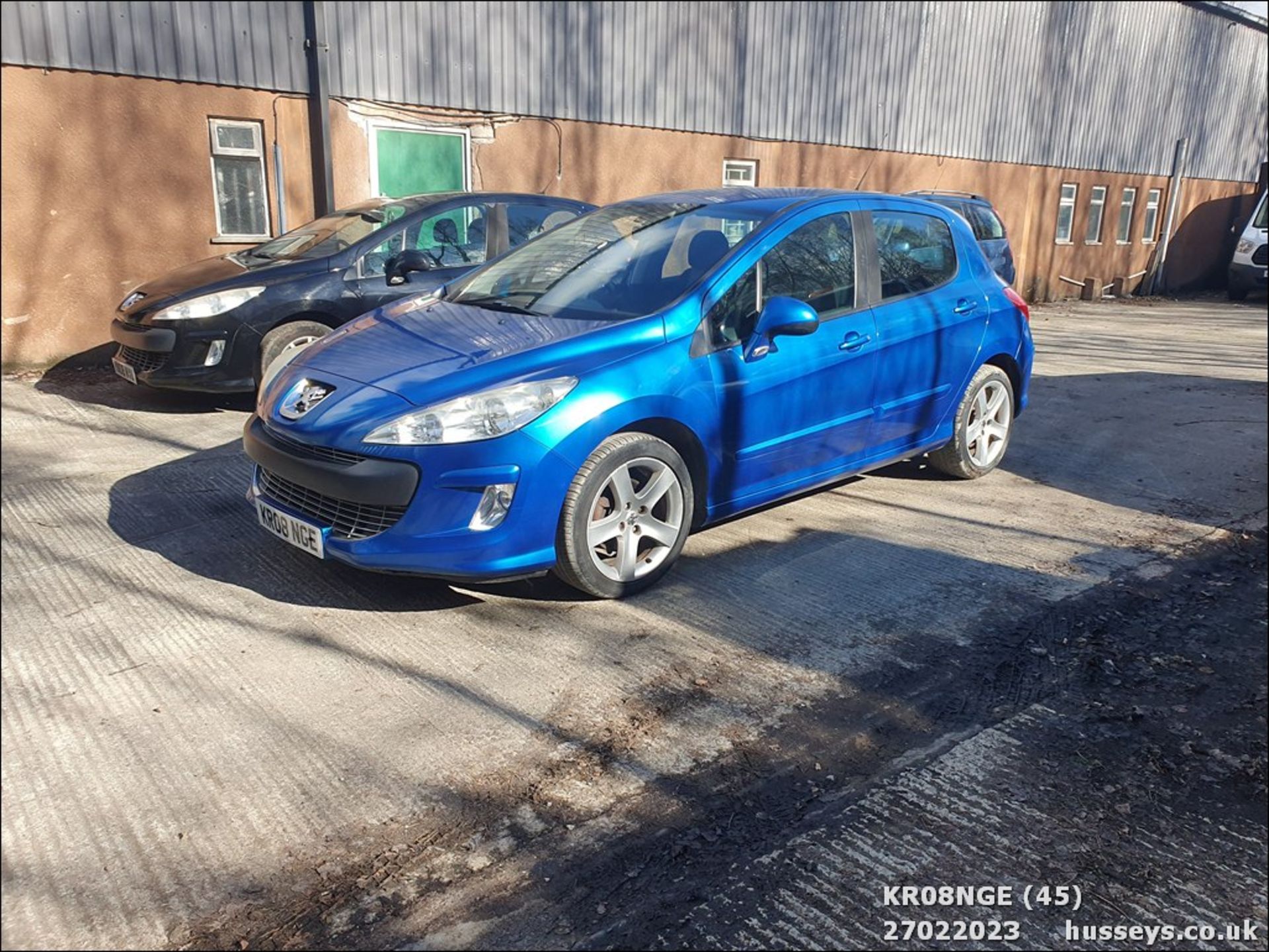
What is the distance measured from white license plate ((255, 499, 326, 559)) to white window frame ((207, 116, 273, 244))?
683 centimetres

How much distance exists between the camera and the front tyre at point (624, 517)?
12.9 feet

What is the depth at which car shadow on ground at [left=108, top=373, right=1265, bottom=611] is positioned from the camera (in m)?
4.23

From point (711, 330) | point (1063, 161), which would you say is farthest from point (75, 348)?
point (1063, 161)

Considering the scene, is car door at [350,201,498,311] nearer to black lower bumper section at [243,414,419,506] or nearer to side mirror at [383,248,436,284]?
side mirror at [383,248,436,284]

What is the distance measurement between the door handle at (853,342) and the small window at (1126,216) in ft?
68.5

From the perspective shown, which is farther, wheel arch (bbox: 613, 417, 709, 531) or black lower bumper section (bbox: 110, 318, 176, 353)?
black lower bumper section (bbox: 110, 318, 176, 353)

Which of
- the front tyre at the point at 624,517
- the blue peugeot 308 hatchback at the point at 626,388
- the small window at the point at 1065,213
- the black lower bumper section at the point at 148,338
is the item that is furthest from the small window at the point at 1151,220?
the front tyre at the point at 624,517

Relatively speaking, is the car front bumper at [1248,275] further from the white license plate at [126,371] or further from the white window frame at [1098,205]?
the white license plate at [126,371]

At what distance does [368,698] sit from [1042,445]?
221 inches

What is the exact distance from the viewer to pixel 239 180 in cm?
1002

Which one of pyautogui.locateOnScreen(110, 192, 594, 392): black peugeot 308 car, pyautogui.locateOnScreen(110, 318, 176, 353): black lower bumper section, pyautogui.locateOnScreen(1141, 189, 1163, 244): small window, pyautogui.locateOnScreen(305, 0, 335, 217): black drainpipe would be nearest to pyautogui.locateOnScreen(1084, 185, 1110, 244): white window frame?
pyautogui.locateOnScreen(1141, 189, 1163, 244): small window

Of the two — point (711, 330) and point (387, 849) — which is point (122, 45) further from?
point (387, 849)

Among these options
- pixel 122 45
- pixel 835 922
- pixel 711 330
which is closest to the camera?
pixel 835 922

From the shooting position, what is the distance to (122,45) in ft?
28.4
